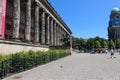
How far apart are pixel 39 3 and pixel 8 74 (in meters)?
27.0

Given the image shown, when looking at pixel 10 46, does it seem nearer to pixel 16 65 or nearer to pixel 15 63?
pixel 16 65

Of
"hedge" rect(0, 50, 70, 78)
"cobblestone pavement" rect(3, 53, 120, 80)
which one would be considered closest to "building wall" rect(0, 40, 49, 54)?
"hedge" rect(0, 50, 70, 78)

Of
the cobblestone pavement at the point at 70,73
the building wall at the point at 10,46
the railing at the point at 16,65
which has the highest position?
the building wall at the point at 10,46

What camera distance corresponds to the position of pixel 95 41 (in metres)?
167

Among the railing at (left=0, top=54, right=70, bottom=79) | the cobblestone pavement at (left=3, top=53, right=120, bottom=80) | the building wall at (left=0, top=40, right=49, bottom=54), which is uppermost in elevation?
the building wall at (left=0, top=40, right=49, bottom=54)

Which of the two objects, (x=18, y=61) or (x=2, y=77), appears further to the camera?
(x=18, y=61)

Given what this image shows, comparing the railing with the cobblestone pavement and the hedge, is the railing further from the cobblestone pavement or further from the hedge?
the cobblestone pavement

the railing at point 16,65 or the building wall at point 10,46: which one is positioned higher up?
the building wall at point 10,46

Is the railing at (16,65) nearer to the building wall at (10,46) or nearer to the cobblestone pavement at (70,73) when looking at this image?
the cobblestone pavement at (70,73)

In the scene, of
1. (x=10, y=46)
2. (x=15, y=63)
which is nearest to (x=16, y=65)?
(x=15, y=63)

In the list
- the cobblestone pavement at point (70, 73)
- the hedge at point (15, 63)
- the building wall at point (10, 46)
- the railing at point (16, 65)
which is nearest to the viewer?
the railing at point (16, 65)

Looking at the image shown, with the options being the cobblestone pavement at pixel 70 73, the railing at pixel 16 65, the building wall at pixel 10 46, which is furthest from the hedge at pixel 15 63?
the building wall at pixel 10 46

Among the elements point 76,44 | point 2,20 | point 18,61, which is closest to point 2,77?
point 18,61

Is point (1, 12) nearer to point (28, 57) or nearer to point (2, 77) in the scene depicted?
point (28, 57)
